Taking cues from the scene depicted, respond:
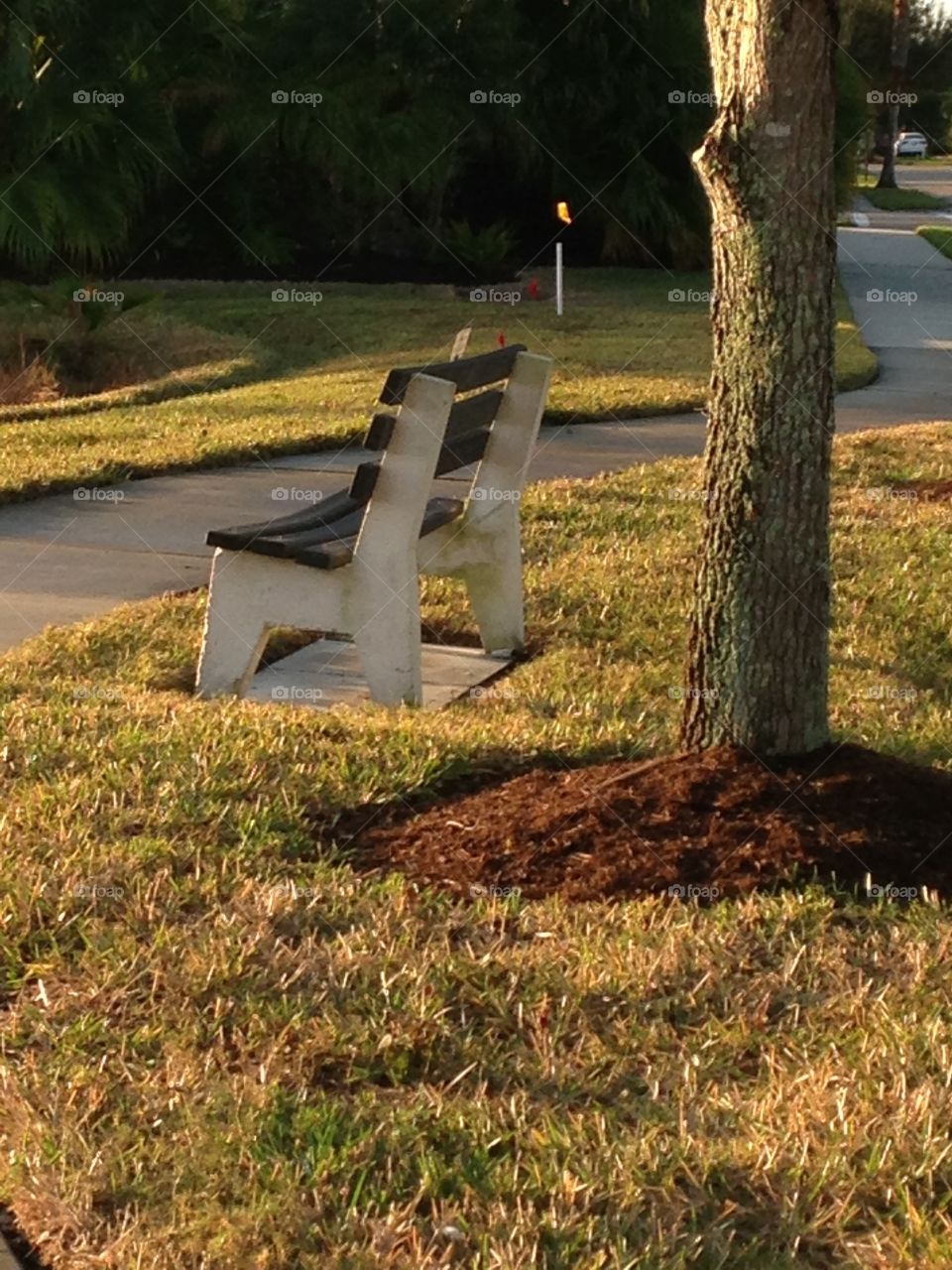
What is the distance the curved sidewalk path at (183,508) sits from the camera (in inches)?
322

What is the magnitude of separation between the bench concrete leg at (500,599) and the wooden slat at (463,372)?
2.29 ft

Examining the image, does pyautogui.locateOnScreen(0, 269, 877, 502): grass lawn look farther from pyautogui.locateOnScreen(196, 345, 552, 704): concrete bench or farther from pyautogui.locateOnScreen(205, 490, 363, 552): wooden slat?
pyautogui.locateOnScreen(196, 345, 552, 704): concrete bench

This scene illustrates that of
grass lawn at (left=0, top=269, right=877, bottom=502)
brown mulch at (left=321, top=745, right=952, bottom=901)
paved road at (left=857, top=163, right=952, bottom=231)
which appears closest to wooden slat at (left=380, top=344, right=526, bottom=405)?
brown mulch at (left=321, top=745, right=952, bottom=901)

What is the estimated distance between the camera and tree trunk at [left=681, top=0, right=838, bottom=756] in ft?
15.6

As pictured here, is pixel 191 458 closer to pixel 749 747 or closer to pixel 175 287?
pixel 749 747

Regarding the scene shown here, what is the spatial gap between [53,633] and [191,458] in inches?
162

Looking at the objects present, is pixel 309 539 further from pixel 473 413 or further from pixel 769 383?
pixel 769 383

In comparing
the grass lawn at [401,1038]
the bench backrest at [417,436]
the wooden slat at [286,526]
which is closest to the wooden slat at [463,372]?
the bench backrest at [417,436]

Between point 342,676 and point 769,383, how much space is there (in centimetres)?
264

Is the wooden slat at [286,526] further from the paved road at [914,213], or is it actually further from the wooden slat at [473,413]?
the paved road at [914,213]

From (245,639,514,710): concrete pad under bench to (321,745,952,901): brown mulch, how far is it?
4.88ft

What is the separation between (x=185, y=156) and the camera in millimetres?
26125

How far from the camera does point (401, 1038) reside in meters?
3.74

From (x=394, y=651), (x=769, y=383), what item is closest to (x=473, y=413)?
(x=394, y=651)
